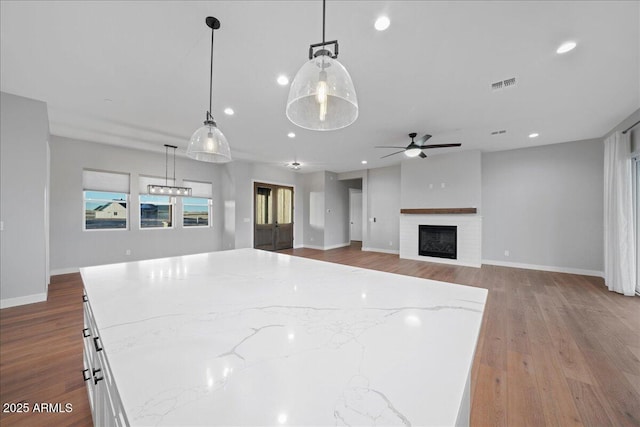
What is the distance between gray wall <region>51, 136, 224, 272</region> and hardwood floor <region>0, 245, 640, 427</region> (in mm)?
1488

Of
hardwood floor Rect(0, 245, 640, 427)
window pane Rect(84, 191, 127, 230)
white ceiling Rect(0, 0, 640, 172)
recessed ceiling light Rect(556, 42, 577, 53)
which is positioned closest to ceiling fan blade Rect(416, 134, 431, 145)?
white ceiling Rect(0, 0, 640, 172)

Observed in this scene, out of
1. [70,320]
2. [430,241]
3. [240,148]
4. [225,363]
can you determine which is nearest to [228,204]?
[240,148]

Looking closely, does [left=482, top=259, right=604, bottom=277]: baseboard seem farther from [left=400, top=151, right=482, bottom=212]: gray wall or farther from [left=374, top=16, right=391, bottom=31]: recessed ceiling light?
[left=374, top=16, right=391, bottom=31]: recessed ceiling light

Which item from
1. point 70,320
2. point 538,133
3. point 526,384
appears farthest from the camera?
point 538,133

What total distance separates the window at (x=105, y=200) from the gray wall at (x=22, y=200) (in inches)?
74.3

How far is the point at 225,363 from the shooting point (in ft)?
2.15

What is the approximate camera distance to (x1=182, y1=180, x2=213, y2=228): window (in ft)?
21.3

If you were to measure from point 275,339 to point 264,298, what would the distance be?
38cm

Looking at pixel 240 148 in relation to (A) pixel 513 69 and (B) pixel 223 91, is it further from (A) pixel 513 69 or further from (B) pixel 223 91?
(A) pixel 513 69

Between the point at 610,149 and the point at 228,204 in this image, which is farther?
the point at 228,204

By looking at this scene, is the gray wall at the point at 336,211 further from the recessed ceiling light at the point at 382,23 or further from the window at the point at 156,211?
the recessed ceiling light at the point at 382,23

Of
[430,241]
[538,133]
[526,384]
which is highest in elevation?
[538,133]

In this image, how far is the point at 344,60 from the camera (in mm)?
2361

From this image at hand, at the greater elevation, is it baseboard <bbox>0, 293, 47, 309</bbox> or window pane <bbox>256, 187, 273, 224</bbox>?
window pane <bbox>256, 187, 273, 224</bbox>
